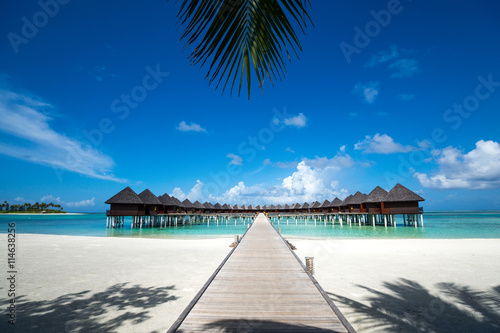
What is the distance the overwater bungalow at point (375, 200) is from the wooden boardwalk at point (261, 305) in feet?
107

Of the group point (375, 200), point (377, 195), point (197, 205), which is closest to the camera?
point (375, 200)

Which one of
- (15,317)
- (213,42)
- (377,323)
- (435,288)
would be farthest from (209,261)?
(213,42)

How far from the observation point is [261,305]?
4055 millimetres

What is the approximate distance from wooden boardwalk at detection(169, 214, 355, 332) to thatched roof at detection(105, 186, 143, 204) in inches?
1156

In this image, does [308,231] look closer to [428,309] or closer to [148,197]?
[428,309]

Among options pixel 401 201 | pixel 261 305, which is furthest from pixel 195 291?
pixel 401 201

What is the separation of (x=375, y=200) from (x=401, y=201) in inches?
128

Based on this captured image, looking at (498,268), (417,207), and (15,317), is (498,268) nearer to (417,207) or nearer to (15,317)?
(15,317)

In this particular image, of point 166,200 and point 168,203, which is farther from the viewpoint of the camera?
point 166,200

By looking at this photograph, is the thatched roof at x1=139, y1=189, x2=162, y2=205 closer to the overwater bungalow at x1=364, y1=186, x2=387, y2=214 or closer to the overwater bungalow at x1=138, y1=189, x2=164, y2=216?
the overwater bungalow at x1=138, y1=189, x2=164, y2=216

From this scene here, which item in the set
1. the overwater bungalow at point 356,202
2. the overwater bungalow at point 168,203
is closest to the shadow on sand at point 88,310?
the overwater bungalow at point 168,203

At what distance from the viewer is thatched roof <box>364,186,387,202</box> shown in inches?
1345

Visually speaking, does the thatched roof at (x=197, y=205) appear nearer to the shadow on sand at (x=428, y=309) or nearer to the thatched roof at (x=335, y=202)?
the thatched roof at (x=335, y=202)

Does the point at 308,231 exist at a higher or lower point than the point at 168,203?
lower
